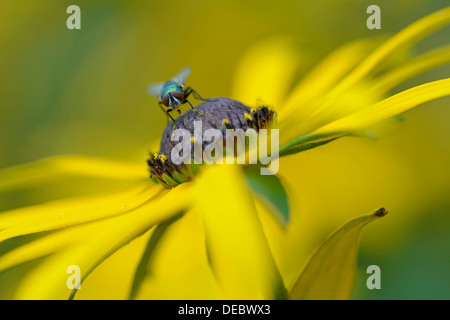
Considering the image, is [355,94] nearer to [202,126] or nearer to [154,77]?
[202,126]

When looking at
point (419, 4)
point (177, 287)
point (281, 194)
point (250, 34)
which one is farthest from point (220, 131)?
point (250, 34)

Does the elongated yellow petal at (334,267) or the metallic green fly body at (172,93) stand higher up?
the metallic green fly body at (172,93)

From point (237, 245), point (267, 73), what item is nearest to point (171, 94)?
point (267, 73)

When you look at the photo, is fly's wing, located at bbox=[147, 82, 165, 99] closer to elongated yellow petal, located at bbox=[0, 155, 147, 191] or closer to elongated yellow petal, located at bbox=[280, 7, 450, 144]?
elongated yellow petal, located at bbox=[0, 155, 147, 191]

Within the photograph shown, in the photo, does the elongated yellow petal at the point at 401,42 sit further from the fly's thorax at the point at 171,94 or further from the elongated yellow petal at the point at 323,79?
the fly's thorax at the point at 171,94

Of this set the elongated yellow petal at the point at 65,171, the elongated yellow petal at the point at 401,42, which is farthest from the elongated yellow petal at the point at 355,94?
the elongated yellow petal at the point at 65,171

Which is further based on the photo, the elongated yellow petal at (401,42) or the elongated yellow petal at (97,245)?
the elongated yellow petal at (401,42)
